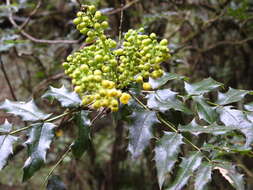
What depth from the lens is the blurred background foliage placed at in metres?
2.23

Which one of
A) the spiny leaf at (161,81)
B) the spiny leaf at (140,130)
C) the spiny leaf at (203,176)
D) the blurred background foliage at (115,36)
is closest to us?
the spiny leaf at (203,176)

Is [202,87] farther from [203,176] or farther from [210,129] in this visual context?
[203,176]

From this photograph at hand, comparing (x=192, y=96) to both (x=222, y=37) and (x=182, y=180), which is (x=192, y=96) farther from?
(x=222, y=37)

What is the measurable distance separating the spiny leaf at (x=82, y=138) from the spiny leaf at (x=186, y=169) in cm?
35

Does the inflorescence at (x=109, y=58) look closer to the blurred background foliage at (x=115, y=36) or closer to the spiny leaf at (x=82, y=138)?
the spiny leaf at (x=82, y=138)

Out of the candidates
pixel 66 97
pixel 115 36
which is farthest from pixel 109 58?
pixel 115 36

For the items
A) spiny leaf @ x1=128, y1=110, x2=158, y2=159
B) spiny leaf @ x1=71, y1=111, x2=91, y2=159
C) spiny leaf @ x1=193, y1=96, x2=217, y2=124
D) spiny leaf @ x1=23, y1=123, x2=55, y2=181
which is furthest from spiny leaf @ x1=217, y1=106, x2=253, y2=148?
spiny leaf @ x1=23, y1=123, x2=55, y2=181

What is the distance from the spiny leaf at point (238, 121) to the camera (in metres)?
1.03

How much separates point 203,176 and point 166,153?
0.13 m

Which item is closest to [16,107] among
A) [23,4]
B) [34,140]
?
[34,140]

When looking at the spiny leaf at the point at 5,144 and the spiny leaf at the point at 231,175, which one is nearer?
the spiny leaf at the point at 231,175

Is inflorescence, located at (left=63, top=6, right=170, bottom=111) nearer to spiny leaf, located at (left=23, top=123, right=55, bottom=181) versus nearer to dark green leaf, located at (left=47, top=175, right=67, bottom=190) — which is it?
spiny leaf, located at (left=23, top=123, right=55, bottom=181)

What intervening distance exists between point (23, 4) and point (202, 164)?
2001 mm

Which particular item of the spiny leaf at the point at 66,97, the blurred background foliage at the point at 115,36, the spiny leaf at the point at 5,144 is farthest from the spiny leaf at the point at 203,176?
the blurred background foliage at the point at 115,36
